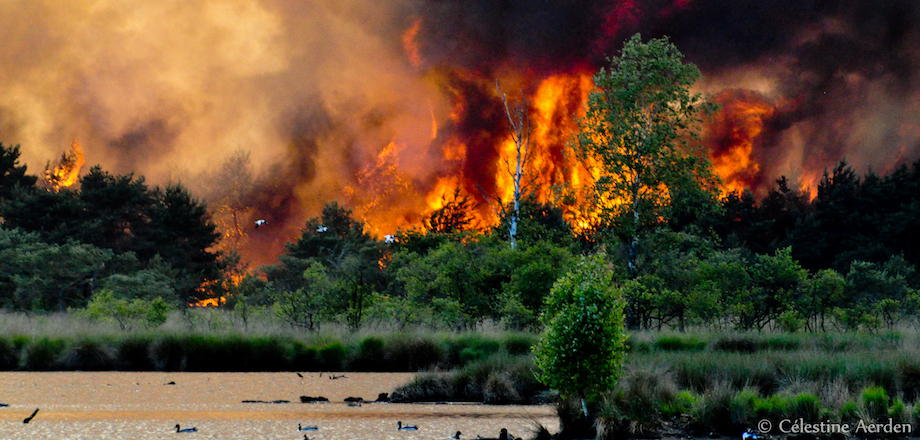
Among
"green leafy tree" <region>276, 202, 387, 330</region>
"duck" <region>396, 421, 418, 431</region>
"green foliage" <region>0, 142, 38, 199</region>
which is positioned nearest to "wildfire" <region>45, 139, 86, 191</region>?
"green foliage" <region>0, 142, 38, 199</region>

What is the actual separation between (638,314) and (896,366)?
15619 mm

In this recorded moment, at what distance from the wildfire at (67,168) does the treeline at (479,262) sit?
22031 millimetres

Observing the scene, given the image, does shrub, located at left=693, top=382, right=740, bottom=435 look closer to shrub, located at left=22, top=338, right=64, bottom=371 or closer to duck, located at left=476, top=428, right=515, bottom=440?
duck, located at left=476, top=428, right=515, bottom=440

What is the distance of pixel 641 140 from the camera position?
32500mm

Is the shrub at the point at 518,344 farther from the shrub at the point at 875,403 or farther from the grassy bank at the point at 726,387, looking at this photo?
the shrub at the point at 875,403

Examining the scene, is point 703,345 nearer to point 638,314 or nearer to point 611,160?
point 638,314

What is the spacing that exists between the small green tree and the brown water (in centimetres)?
103

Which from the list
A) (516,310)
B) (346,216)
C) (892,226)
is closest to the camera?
(516,310)

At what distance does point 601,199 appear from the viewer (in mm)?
33094

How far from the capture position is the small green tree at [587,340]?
1212cm

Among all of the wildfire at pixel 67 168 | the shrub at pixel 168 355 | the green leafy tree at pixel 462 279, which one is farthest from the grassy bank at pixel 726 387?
the wildfire at pixel 67 168

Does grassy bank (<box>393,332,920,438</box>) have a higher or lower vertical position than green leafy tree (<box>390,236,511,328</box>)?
lower

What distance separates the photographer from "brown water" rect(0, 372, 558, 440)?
12023 millimetres

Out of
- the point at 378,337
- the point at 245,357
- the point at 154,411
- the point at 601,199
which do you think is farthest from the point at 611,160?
the point at 154,411
